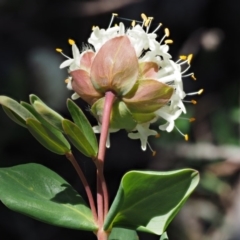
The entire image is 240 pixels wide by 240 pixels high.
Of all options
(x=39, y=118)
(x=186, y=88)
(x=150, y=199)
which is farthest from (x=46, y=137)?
(x=186, y=88)

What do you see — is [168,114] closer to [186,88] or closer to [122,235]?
[122,235]

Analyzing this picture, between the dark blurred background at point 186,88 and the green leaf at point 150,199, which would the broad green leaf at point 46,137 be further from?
the dark blurred background at point 186,88

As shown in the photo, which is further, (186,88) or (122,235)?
(186,88)

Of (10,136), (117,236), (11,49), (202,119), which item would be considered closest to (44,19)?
(11,49)

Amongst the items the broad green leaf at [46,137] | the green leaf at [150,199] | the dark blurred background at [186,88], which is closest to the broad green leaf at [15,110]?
the broad green leaf at [46,137]

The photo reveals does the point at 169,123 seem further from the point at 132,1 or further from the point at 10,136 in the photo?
the point at 132,1
